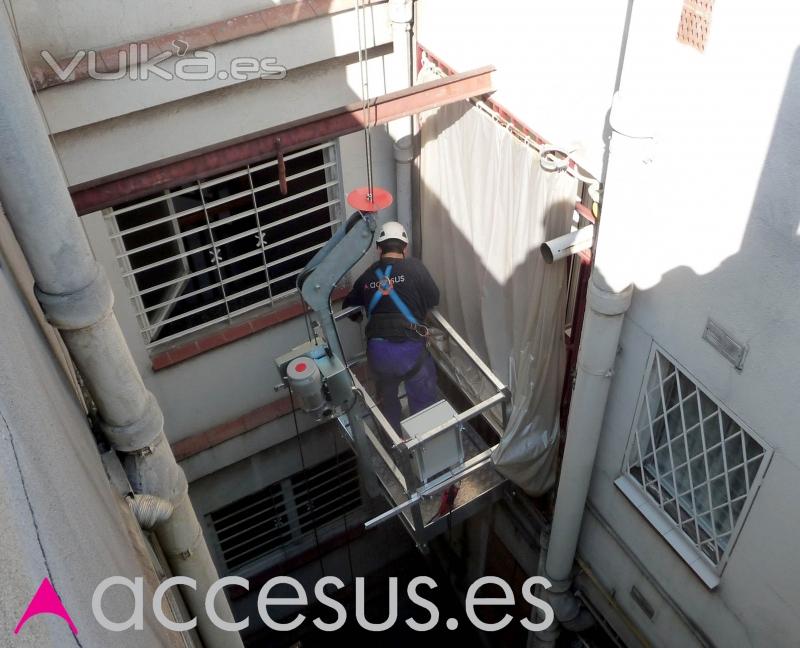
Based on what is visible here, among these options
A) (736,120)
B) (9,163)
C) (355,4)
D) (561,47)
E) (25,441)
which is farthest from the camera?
(355,4)

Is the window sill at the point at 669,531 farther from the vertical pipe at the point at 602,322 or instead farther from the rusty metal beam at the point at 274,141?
the rusty metal beam at the point at 274,141

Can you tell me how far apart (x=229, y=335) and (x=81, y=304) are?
13.3 feet

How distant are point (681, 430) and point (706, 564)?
1.13 m

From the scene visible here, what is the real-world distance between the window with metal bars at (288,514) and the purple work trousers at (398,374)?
2.32m

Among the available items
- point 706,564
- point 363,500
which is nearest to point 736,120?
point 706,564

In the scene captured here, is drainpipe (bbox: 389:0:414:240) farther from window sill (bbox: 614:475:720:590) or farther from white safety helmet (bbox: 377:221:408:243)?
window sill (bbox: 614:475:720:590)

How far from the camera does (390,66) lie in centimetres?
796

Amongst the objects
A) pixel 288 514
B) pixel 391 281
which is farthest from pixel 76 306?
pixel 288 514

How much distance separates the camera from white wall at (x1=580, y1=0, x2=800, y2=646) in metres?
4.26

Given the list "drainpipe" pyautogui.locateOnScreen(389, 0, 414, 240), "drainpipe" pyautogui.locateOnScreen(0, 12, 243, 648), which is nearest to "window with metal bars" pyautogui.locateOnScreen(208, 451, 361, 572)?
"drainpipe" pyautogui.locateOnScreen(389, 0, 414, 240)

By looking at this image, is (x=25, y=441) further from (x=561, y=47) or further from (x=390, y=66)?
(x=390, y=66)

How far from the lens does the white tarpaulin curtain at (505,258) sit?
21.7 ft

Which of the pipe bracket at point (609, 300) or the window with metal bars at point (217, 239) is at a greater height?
the pipe bracket at point (609, 300)

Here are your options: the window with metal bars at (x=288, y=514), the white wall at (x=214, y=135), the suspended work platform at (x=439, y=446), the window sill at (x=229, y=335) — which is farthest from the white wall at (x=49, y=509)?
the window with metal bars at (x=288, y=514)
